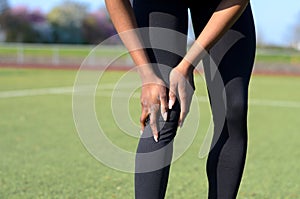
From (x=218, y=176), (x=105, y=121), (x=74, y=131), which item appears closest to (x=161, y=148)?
(x=218, y=176)

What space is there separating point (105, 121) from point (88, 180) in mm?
2661

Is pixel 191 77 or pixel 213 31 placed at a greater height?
pixel 213 31

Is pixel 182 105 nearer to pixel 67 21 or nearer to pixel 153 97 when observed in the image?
pixel 153 97

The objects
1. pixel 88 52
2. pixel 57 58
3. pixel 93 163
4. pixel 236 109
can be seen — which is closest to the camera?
pixel 236 109

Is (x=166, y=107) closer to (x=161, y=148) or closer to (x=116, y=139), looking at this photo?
(x=161, y=148)

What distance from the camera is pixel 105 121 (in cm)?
555

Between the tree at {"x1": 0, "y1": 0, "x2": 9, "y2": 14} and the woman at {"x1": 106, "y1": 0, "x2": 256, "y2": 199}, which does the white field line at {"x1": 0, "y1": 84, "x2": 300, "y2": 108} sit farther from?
the tree at {"x1": 0, "y1": 0, "x2": 9, "y2": 14}

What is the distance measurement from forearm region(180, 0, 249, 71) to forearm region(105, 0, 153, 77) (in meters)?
0.11

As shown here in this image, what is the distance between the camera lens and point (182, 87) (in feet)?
4.99

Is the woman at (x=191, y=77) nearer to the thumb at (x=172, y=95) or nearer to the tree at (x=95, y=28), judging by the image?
the thumb at (x=172, y=95)

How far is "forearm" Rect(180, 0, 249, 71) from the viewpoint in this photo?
150 centimetres

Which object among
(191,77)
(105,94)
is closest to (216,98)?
(191,77)

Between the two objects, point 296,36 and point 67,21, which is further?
point 67,21

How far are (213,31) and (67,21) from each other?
1753 inches
